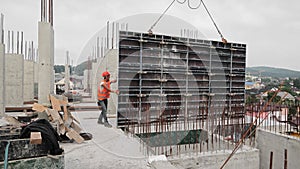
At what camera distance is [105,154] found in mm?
3174

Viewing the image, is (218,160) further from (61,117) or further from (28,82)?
(28,82)

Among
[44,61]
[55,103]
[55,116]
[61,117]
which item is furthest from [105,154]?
[44,61]

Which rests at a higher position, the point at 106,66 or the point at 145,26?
the point at 145,26

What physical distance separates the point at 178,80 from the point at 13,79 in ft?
17.5

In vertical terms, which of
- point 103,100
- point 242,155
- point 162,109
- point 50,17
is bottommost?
point 242,155

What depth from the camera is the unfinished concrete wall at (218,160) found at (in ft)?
13.0

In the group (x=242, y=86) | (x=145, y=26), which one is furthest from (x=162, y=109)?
(x=242, y=86)

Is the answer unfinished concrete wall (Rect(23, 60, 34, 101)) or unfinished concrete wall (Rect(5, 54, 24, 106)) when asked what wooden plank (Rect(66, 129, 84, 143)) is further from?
unfinished concrete wall (Rect(23, 60, 34, 101))

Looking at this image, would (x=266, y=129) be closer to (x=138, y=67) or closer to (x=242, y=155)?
(x=242, y=155)

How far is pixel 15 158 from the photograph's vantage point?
194 centimetres

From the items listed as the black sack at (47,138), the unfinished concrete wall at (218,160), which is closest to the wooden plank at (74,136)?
the unfinished concrete wall at (218,160)

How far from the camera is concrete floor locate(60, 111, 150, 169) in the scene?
2791 mm

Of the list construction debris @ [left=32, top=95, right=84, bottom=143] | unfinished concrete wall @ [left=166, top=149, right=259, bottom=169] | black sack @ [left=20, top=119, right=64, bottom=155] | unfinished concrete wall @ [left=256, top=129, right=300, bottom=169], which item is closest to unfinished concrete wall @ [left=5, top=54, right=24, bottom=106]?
construction debris @ [left=32, top=95, right=84, bottom=143]

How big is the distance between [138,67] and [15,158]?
4.99m
